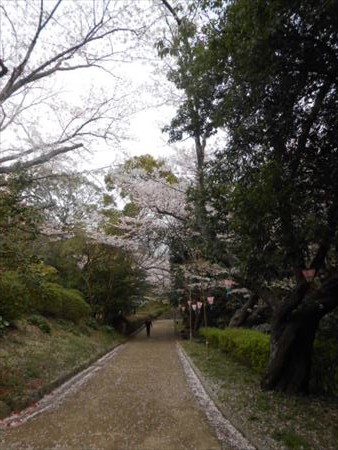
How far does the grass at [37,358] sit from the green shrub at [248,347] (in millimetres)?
4713

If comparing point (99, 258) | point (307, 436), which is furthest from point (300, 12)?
point (99, 258)

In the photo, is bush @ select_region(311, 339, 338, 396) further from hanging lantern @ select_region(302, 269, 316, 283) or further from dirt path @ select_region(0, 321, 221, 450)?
dirt path @ select_region(0, 321, 221, 450)

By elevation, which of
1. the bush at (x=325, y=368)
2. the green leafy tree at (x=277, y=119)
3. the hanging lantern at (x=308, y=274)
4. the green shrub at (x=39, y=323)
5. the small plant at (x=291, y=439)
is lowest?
the small plant at (x=291, y=439)

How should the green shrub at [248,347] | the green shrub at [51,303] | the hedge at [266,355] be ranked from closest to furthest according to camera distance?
1. the hedge at [266,355]
2. the green shrub at [248,347]
3. the green shrub at [51,303]

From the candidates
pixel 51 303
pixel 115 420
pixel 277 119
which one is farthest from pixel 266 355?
pixel 51 303

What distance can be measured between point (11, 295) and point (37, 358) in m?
2.09

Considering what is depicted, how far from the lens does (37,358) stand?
30.7ft

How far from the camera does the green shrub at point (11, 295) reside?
10.4 m

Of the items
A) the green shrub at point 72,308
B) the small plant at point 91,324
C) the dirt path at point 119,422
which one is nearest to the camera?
the dirt path at point 119,422

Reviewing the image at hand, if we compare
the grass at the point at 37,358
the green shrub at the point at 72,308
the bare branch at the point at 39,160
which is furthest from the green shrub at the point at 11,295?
the green shrub at the point at 72,308

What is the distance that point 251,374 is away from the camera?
9969 millimetres

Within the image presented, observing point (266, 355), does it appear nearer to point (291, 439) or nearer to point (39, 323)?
point (291, 439)

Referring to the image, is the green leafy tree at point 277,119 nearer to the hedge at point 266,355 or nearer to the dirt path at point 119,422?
the hedge at point 266,355

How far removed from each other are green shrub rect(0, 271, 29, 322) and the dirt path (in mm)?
3479
